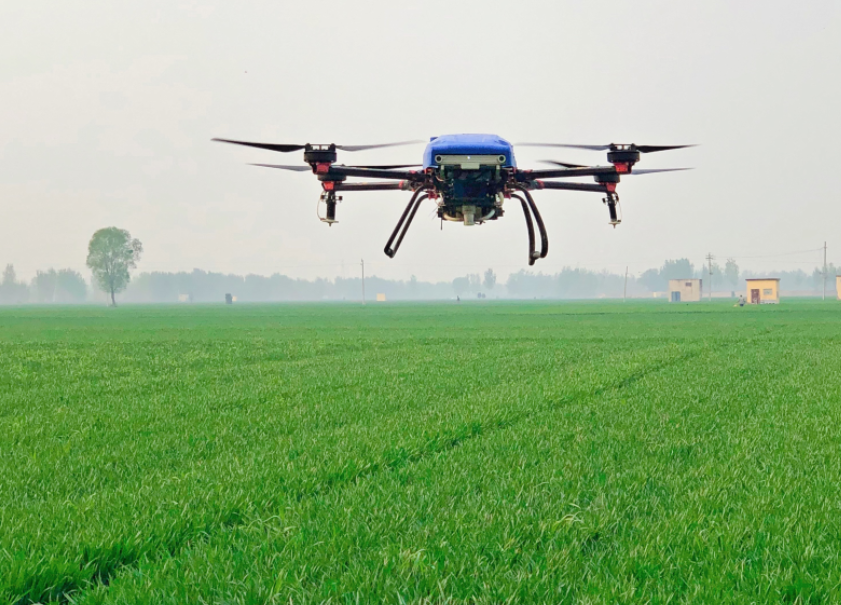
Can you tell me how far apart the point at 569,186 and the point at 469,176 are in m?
1.78

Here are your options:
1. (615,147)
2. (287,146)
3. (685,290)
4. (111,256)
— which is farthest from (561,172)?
(111,256)

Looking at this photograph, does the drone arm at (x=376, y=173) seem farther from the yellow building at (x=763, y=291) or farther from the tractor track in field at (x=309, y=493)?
the yellow building at (x=763, y=291)

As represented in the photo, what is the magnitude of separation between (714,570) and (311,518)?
3006 mm

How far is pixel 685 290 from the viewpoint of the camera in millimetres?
127750

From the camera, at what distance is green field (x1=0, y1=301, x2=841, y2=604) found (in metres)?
4.42

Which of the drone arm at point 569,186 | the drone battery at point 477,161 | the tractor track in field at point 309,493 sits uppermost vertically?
the drone battery at point 477,161

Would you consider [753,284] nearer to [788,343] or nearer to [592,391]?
[788,343]

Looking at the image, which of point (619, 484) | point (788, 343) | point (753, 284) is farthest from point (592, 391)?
point (753, 284)

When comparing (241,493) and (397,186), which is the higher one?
(397,186)

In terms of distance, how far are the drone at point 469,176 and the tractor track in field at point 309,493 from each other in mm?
2477

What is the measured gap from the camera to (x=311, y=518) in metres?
5.73

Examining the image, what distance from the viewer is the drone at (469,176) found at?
8.99 meters

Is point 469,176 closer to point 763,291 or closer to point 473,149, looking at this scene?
point 473,149

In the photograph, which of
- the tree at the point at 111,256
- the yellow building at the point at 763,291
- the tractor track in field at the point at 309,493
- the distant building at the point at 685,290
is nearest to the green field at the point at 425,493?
the tractor track in field at the point at 309,493
